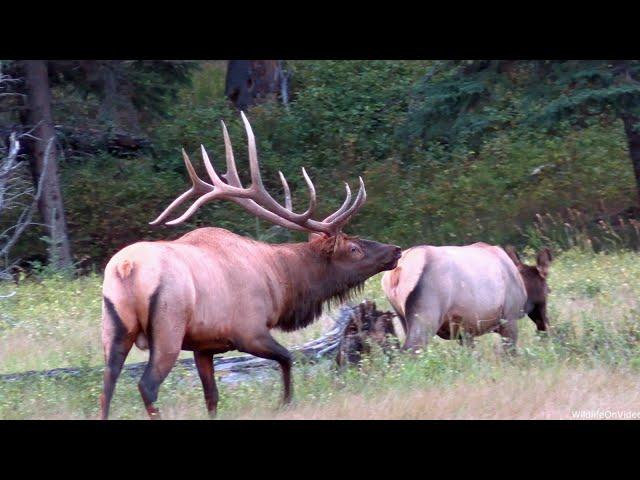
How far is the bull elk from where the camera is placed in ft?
23.5

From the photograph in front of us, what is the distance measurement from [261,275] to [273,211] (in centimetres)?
98

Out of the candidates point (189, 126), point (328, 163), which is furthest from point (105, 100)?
point (328, 163)

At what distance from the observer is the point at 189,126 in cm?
2291

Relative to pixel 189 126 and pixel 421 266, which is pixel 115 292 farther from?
pixel 189 126

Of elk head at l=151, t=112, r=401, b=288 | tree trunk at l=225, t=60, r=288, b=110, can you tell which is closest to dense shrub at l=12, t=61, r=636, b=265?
tree trunk at l=225, t=60, r=288, b=110

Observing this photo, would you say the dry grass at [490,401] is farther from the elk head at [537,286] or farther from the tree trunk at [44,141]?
the tree trunk at [44,141]

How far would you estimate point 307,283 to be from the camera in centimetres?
877

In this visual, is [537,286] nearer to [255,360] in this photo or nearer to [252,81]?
[255,360]

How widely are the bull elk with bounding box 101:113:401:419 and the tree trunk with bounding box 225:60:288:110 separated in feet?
52.6

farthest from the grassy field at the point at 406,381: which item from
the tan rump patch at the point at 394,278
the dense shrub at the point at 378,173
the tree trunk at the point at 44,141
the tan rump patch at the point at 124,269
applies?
the dense shrub at the point at 378,173

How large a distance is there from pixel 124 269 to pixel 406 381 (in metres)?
2.42

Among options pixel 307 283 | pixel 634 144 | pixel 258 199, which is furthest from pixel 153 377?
pixel 634 144

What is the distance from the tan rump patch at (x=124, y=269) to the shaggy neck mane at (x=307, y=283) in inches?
67.6

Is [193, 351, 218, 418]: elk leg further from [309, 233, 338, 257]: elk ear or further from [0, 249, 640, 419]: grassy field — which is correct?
[309, 233, 338, 257]: elk ear
